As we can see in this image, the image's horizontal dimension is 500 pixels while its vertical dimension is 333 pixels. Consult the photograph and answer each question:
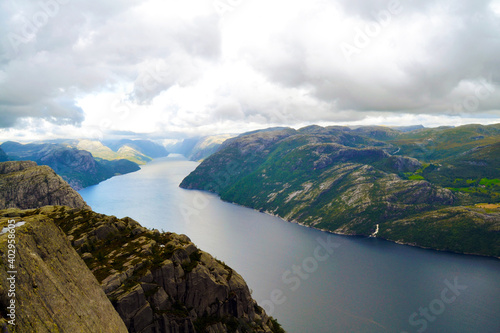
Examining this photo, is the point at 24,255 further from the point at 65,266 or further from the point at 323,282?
the point at 323,282

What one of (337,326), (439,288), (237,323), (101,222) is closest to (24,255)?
(101,222)

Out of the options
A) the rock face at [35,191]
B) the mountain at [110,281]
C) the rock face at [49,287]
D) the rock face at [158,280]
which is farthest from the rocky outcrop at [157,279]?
the rock face at [35,191]

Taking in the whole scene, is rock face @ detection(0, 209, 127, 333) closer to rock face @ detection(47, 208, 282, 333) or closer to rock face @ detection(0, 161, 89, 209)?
rock face @ detection(47, 208, 282, 333)

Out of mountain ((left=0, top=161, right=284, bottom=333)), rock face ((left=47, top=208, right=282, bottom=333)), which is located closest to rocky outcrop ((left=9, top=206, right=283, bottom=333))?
rock face ((left=47, top=208, right=282, bottom=333))

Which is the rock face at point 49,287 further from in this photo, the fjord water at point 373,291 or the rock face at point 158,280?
the fjord water at point 373,291

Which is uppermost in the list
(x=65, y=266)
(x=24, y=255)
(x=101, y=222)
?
(x=24, y=255)

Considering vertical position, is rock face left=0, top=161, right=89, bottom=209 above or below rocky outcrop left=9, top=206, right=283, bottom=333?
above
